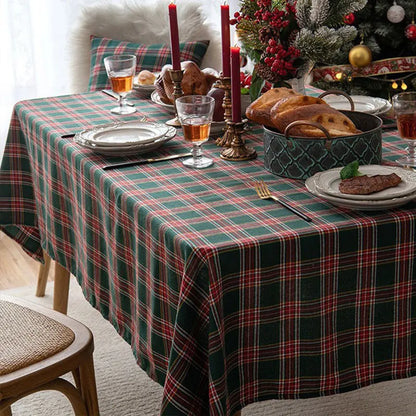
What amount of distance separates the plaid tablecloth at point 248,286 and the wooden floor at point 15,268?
4.79 feet

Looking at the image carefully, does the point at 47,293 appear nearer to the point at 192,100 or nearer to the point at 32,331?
the point at 32,331

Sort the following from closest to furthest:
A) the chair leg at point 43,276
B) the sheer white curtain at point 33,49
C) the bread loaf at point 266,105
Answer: the bread loaf at point 266,105
the chair leg at point 43,276
the sheer white curtain at point 33,49

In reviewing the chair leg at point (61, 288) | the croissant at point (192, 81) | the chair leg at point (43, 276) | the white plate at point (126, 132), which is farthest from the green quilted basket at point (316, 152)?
the chair leg at point (43, 276)

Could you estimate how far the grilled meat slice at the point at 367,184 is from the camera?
1426 mm

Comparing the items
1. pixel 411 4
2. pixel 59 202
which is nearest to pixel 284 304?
pixel 59 202

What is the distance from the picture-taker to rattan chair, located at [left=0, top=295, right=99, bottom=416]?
1528 millimetres

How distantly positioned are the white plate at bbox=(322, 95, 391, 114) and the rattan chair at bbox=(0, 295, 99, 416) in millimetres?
960

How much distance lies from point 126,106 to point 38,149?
1.01ft

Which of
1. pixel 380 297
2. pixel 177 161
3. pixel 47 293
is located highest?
pixel 177 161

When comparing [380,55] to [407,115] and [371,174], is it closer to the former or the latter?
[407,115]

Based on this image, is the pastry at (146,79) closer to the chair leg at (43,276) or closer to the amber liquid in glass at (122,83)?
the amber liquid in glass at (122,83)

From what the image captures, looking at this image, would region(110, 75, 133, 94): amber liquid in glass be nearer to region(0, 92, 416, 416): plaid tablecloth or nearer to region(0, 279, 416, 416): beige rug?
region(0, 92, 416, 416): plaid tablecloth

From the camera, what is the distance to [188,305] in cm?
131

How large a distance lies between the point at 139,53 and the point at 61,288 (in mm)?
1132
